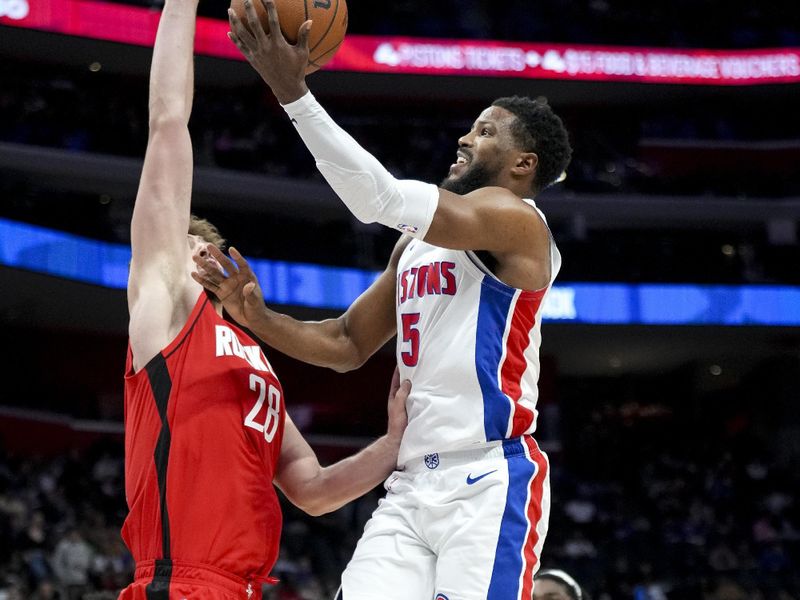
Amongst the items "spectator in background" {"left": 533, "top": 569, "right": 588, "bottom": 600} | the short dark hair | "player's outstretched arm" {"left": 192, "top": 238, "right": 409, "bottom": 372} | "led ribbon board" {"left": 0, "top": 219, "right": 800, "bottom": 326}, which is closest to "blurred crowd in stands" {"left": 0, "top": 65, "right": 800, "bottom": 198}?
"led ribbon board" {"left": 0, "top": 219, "right": 800, "bottom": 326}

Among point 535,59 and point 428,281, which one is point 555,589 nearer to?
point 428,281

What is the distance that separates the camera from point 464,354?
3.46 meters

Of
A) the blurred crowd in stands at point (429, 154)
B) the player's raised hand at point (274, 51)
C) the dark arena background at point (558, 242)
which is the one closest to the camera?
the player's raised hand at point (274, 51)

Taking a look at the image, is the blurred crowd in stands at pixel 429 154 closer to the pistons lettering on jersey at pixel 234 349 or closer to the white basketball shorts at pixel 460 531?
the pistons lettering on jersey at pixel 234 349

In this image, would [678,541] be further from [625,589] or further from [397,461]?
[397,461]

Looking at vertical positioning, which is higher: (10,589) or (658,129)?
(658,129)

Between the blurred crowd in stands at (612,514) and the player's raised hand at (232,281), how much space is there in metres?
8.47

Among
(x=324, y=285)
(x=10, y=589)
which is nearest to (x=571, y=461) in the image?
(x=324, y=285)

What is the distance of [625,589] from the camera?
579 inches

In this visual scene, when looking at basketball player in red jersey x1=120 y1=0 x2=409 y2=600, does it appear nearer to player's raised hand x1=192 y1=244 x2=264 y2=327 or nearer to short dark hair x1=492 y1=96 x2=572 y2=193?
player's raised hand x1=192 y1=244 x2=264 y2=327

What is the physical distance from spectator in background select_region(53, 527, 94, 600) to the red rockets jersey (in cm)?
926

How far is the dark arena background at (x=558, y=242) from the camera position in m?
16.4

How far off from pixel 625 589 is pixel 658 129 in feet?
41.3

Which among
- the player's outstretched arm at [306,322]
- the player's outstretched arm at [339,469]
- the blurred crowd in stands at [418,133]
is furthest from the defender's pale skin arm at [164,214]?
the blurred crowd in stands at [418,133]
